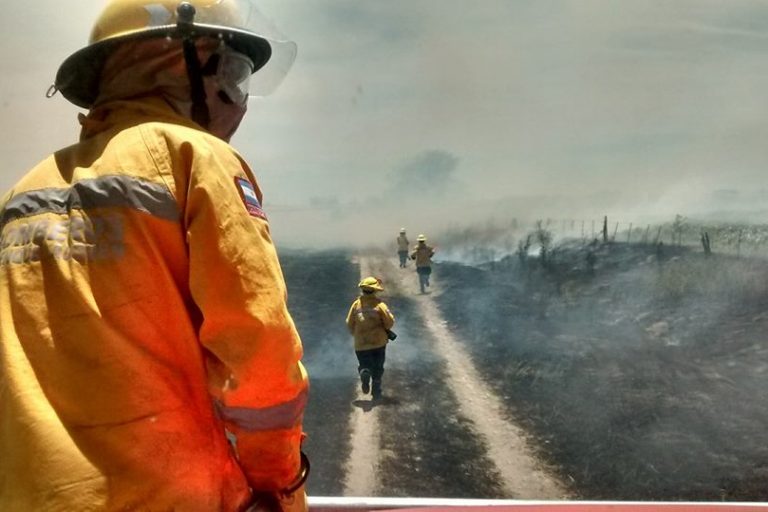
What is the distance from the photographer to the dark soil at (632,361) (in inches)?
265

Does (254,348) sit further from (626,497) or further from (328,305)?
(328,305)

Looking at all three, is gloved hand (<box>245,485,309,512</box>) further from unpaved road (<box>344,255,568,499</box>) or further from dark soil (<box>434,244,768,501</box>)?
dark soil (<box>434,244,768,501</box>)

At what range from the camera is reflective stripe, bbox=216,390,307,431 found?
137 cm

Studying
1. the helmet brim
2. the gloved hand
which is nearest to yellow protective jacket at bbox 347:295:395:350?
the helmet brim

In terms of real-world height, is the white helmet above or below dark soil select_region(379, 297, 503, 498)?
above

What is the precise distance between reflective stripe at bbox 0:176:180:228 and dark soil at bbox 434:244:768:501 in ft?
19.3

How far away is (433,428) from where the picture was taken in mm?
7535

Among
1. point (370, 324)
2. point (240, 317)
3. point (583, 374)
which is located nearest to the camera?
point (240, 317)

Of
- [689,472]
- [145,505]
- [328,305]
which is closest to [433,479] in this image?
[689,472]

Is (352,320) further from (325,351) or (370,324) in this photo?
(325,351)

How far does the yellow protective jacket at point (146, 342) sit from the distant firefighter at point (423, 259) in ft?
28.3

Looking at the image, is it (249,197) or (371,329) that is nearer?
(249,197)

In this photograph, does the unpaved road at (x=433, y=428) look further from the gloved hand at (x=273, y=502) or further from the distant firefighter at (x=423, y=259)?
the gloved hand at (x=273, y=502)

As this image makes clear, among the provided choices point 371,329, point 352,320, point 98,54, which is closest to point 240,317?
point 98,54
